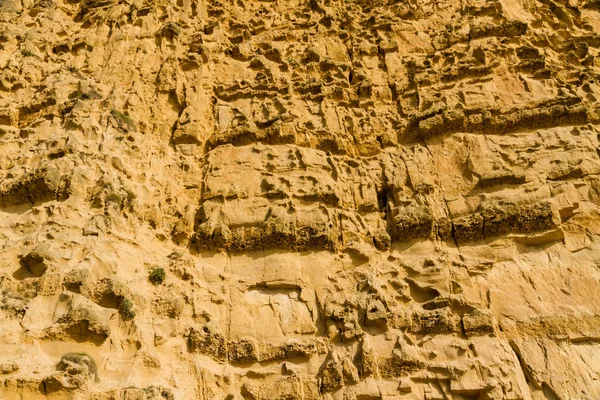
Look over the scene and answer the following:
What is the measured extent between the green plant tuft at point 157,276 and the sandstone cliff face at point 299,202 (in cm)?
13

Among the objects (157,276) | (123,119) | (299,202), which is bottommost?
(157,276)

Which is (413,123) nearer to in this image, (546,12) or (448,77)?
(448,77)

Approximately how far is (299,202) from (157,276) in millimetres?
2547

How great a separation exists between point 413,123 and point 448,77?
147 centimetres

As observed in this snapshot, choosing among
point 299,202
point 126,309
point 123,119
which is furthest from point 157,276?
point 123,119

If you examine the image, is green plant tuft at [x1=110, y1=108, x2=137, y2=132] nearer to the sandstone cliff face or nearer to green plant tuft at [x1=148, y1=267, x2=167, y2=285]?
the sandstone cliff face

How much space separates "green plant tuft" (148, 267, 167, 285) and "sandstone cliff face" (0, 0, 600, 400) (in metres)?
0.13

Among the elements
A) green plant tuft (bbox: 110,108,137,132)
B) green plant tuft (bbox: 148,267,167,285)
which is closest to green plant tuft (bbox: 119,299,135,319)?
green plant tuft (bbox: 148,267,167,285)

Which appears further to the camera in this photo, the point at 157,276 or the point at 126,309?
the point at 157,276

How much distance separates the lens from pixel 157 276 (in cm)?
747

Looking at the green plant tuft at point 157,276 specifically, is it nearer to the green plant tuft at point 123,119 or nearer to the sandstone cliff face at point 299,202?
the sandstone cliff face at point 299,202

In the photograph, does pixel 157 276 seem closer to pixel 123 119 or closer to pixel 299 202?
pixel 299 202

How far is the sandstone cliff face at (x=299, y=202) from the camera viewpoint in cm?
673

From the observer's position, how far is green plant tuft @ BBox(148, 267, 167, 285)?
7.46 meters
